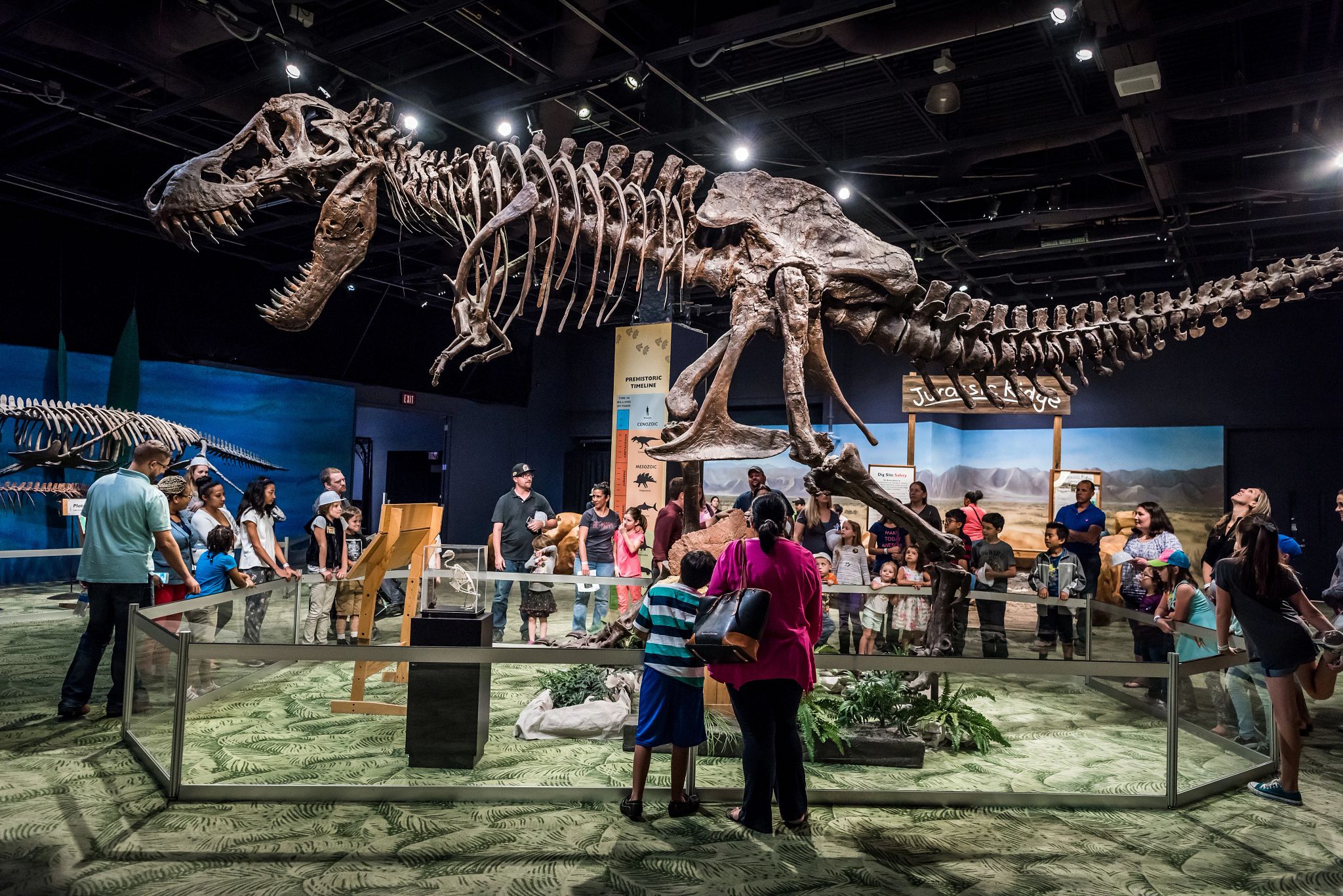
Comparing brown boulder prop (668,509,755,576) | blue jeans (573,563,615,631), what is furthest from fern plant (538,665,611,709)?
blue jeans (573,563,615,631)

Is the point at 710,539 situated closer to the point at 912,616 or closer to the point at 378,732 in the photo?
the point at 912,616

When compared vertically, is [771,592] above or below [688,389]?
below

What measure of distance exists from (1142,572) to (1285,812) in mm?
2176

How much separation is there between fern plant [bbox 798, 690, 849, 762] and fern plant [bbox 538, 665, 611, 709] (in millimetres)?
1213

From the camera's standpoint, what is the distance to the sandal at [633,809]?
387cm

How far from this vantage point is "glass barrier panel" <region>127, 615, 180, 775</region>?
4062 millimetres

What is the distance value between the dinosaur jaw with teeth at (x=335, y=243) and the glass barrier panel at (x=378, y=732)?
1.92 m

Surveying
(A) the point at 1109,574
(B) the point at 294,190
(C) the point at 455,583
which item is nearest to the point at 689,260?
(B) the point at 294,190

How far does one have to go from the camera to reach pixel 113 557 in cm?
514

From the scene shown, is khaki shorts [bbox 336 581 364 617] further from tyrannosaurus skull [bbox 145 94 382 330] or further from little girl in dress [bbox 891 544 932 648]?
little girl in dress [bbox 891 544 932 648]

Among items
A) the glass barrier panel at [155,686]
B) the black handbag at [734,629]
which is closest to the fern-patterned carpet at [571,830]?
the glass barrier panel at [155,686]

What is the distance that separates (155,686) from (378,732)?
1.14 meters

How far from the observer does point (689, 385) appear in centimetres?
516

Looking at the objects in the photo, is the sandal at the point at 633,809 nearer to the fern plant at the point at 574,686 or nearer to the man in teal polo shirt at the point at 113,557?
the fern plant at the point at 574,686
